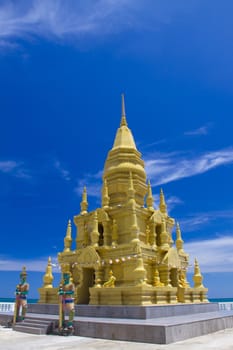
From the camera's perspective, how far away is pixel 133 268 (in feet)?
62.8

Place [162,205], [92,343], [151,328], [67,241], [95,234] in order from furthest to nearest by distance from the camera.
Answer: [162,205] < [67,241] < [95,234] < [92,343] < [151,328]

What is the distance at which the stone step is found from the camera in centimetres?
1510

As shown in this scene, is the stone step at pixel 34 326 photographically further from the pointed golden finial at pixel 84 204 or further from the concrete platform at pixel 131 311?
the pointed golden finial at pixel 84 204

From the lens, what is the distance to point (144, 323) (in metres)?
13.0

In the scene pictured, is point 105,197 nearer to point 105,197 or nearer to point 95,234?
point 105,197

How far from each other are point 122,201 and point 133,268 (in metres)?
6.19

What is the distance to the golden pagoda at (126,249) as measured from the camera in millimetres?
18609

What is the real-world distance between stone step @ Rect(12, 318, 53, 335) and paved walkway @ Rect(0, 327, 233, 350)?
0.81 metres

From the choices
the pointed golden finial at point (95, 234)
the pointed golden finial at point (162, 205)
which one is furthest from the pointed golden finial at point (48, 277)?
the pointed golden finial at point (162, 205)

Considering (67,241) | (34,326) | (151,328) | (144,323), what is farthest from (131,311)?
(67,241)

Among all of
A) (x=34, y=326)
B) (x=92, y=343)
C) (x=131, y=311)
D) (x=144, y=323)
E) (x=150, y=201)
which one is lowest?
(x=92, y=343)

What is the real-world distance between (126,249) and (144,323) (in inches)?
266

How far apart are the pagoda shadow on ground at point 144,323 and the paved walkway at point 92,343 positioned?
380 mm

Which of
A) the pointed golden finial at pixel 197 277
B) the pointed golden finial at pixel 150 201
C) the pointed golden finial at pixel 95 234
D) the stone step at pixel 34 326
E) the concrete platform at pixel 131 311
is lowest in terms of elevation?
the stone step at pixel 34 326
